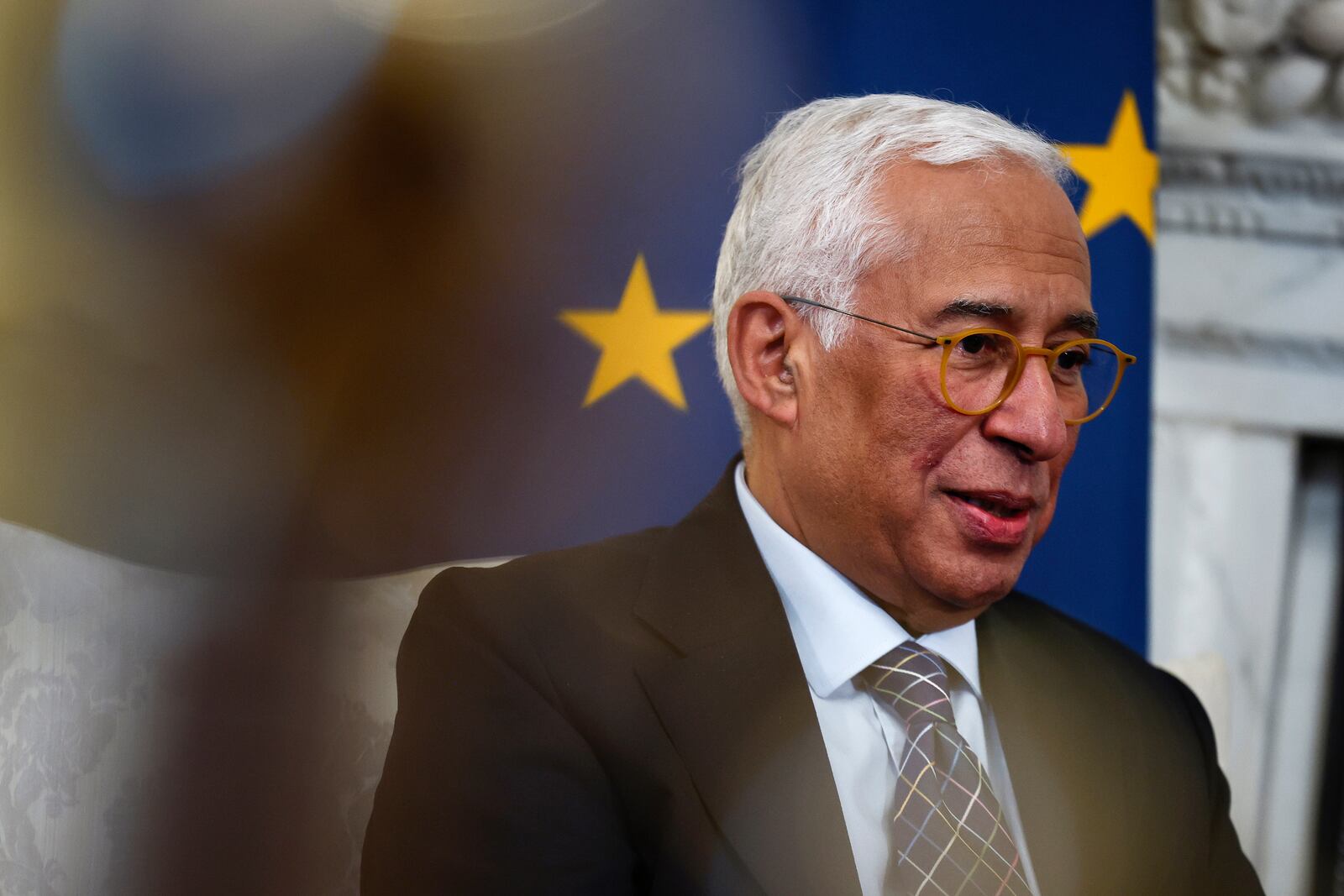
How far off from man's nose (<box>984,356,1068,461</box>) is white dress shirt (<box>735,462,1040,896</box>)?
0.22 meters

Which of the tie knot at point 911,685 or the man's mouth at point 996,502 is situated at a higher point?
the man's mouth at point 996,502

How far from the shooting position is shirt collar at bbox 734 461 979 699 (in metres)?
1.27

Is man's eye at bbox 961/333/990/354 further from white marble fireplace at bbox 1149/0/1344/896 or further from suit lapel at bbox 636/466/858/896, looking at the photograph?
white marble fireplace at bbox 1149/0/1344/896

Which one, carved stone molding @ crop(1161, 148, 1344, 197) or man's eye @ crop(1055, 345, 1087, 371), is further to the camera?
carved stone molding @ crop(1161, 148, 1344, 197)

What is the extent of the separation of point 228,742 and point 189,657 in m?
0.08

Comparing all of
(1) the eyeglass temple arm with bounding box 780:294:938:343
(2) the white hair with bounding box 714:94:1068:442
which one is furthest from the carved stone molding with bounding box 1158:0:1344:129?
(1) the eyeglass temple arm with bounding box 780:294:938:343

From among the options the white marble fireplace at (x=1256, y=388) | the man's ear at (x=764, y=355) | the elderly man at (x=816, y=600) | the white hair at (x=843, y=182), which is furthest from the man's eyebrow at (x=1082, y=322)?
the white marble fireplace at (x=1256, y=388)

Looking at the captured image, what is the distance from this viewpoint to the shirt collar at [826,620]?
1.27m

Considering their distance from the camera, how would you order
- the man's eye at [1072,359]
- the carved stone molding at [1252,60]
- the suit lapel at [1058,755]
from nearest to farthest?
the man's eye at [1072,359]
the suit lapel at [1058,755]
the carved stone molding at [1252,60]

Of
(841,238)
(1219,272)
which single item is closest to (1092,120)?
(1219,272)

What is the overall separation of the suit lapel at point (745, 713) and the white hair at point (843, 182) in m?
0.26

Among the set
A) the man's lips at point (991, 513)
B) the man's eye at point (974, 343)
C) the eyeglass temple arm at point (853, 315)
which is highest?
the eyeglass temple arm at point (853, 315)

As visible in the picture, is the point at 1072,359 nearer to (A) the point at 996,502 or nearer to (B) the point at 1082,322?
(B) the point at 1082,322

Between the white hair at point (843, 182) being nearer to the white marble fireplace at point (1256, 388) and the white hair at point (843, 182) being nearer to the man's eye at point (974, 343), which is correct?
Answer: the man's eye at point (974, 343)
